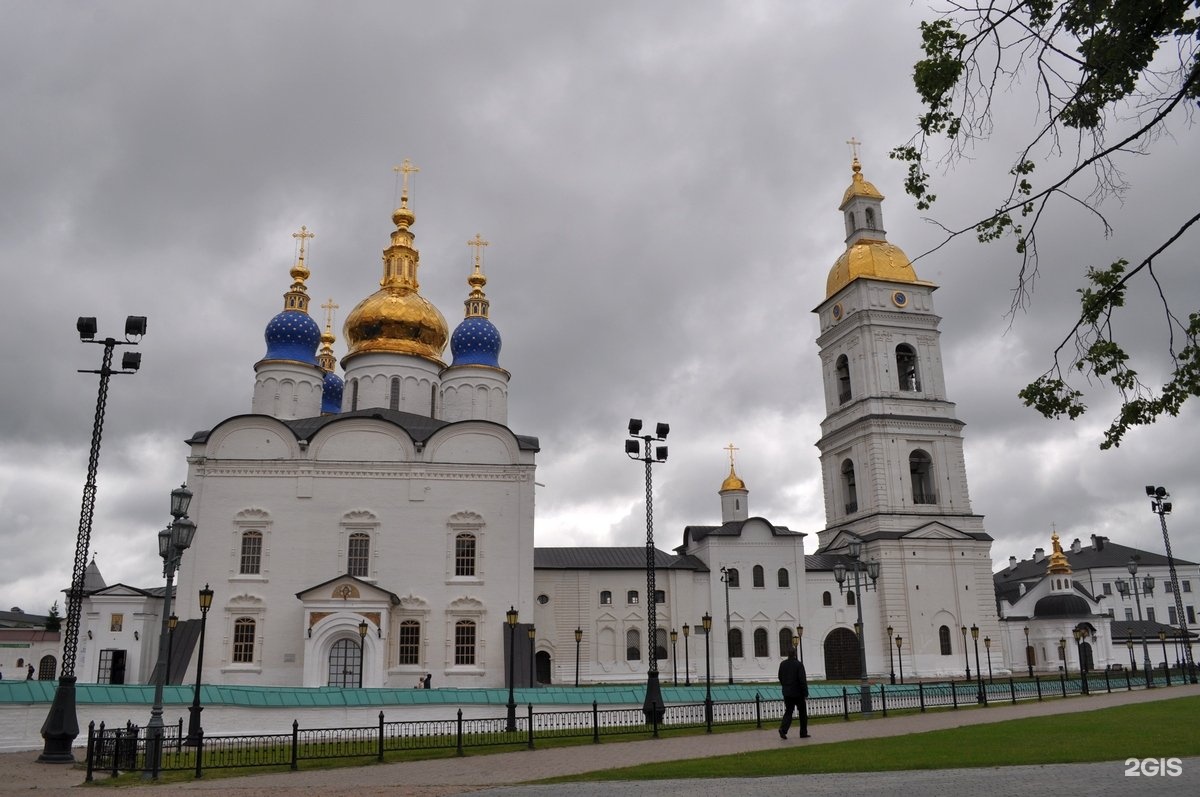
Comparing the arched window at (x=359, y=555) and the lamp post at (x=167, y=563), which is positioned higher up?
the arched window at (x=359, y=555)

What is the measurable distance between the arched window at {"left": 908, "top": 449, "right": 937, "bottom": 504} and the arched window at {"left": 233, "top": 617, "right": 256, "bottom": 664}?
2900cm

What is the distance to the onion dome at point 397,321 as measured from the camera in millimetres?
39719

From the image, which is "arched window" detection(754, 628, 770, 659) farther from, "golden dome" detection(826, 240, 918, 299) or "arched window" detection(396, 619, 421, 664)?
"golden dome" detection(826, 240, 918, 299)

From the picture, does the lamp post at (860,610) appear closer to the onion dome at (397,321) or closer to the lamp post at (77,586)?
the lamp post at (77,586)

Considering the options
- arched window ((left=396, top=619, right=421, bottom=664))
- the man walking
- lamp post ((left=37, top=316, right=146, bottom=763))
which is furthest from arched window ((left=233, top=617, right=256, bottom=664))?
the man walking

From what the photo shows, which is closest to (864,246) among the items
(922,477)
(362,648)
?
(922,477)

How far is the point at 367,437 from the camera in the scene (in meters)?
33.9

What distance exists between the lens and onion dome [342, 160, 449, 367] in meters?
39.7

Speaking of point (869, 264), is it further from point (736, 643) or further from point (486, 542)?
point (486, 542)

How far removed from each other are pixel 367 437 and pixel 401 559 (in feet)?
15.3

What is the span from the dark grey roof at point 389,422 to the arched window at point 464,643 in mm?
6628

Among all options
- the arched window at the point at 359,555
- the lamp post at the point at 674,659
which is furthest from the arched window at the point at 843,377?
the arched window at the point at 359,555

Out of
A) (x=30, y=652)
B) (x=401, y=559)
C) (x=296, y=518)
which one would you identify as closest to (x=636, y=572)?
(x=401, y=559)

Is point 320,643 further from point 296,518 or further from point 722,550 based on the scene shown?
point 722,550
